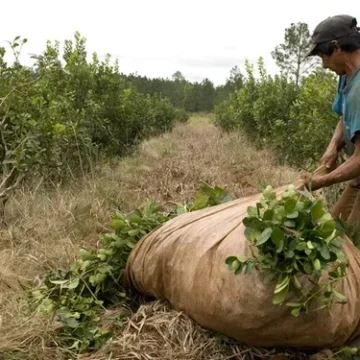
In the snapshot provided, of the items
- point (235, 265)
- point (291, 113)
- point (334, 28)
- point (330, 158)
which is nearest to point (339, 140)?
point (330, 158)

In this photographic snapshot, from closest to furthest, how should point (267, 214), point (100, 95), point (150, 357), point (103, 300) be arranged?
point (267, 214)
point (150, 357)
point (103, 300)
point (100, 95)

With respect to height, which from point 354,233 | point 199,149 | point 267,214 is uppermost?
point 267,214

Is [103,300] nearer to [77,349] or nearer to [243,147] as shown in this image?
[77,349]

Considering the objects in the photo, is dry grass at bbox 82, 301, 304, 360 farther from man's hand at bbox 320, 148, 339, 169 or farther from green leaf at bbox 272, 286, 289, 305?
man's hand at bbox 320, 148, 339, 169

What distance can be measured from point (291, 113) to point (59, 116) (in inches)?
167

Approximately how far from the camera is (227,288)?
2676 mm

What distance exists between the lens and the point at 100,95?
976cm

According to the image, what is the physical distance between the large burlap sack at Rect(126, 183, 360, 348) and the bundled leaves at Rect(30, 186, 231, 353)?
14.6 inches

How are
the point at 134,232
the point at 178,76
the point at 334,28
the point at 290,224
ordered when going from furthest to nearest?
the point at 178,76, the point at 134,232, the point at 334,28, the point at 290,224

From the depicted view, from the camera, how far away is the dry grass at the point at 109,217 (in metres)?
2.92

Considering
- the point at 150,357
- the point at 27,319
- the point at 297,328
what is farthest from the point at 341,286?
the point at 27,319

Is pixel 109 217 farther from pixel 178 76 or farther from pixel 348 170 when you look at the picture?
pixel 178 76

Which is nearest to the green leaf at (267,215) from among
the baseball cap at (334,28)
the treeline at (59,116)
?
the baseball cap at (334,28)

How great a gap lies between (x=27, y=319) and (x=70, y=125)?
11.4 feet
